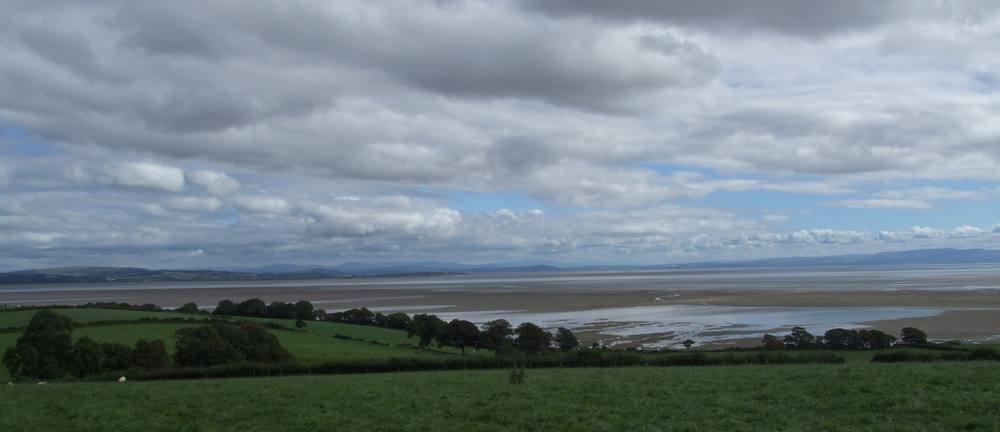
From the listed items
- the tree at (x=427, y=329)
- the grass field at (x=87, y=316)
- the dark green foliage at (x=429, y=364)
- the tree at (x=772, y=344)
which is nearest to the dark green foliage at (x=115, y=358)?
the dark green foliage at (x=429, y=364)

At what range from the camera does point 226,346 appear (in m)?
40.8

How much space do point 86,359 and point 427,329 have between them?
2676 centimetres

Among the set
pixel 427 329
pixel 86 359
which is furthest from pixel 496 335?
pixel 86 359

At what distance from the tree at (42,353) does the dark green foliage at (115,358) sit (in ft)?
5.12

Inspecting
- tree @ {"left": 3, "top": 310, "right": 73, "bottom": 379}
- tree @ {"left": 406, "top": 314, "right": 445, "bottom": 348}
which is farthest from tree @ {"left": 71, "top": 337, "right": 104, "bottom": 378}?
tree @ {"left": 406, "top": 314, "right": 445, "bottom": 348}

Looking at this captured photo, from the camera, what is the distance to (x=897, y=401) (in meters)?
12.8

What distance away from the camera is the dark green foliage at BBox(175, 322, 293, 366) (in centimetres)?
3994

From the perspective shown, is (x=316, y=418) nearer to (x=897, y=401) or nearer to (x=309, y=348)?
(x=897, y=401)

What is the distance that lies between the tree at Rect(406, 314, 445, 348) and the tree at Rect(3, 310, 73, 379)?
2415 centimetres

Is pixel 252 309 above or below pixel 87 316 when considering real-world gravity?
below

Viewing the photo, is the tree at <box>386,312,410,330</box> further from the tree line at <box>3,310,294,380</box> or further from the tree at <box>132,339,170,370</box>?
the tree at <box>132,339,170,370</box>

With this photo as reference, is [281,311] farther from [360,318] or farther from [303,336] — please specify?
[303,336]

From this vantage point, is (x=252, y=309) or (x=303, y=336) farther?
(x=252, y=309)

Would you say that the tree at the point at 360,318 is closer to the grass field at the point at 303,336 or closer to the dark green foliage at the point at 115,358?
the grass field at the point at 303,336
